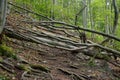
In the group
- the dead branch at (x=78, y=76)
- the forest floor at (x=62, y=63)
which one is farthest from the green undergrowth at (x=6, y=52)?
the dead branch at (x=78, y=76)

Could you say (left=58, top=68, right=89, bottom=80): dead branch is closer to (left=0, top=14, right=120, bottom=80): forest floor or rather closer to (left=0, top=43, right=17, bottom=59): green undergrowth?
(left=0, top=14, right=120, bottom=80): forest floor

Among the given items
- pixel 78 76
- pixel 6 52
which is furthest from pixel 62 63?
pixel 6 52

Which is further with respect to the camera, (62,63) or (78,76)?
(62,63)

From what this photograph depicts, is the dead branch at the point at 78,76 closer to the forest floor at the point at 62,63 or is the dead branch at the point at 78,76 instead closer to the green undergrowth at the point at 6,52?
the forest floor at the point at 62,63

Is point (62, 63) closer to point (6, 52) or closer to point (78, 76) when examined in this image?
point (78, 76)

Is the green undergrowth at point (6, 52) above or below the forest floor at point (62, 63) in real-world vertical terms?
above

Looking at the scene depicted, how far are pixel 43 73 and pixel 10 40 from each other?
8.95ft

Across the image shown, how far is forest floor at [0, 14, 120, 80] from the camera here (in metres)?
8.48

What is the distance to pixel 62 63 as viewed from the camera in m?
9.86

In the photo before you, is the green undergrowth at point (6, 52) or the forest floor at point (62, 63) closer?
the green undergrowth at point (6, 52)

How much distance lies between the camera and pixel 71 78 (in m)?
8.38

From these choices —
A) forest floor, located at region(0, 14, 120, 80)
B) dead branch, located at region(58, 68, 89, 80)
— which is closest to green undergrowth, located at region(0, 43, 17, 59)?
forest floor, located at region(0, 14, 120, 80)

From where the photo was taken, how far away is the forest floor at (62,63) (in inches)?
334

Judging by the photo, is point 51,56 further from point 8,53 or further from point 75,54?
point 8,53
